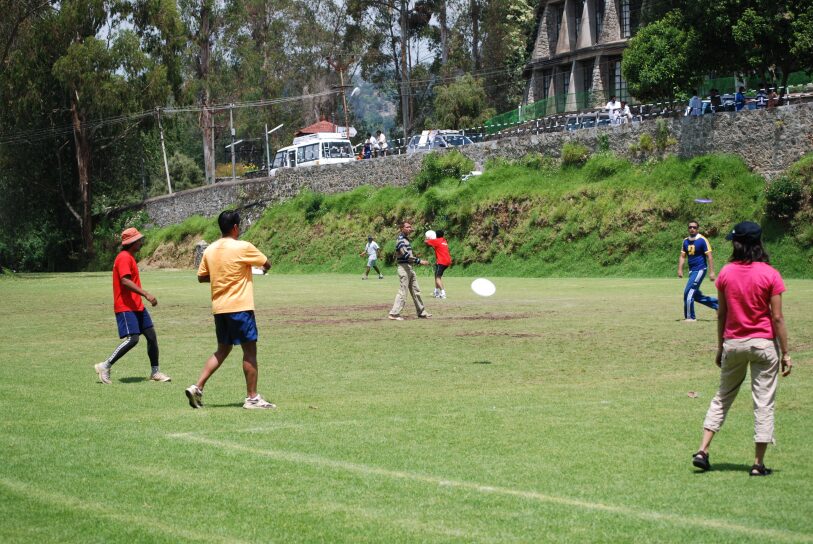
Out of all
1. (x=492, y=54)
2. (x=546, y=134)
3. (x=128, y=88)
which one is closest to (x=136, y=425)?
(x=546, y=134)

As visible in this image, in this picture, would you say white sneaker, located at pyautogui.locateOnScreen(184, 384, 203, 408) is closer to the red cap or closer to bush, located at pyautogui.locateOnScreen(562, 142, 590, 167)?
the red cap

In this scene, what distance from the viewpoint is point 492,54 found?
266ft

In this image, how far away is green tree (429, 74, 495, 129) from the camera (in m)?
73.4

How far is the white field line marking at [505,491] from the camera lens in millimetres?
6652

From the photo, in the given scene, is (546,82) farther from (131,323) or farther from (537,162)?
(131,323)

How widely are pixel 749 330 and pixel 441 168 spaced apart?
47.8 m

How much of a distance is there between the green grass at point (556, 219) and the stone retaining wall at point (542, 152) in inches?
27.6

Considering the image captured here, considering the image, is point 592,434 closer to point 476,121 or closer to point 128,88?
point 128,88

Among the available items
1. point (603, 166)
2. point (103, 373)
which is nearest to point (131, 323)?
point (103, 373)

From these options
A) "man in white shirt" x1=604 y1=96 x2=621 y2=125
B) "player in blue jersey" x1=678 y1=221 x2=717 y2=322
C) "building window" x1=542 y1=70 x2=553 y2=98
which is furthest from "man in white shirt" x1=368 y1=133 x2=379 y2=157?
"player in blue jersey" x1=678 y1=221 x2=717 y2=322

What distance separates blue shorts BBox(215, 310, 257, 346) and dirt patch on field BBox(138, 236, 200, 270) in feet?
180

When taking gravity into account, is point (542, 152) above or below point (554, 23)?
Answer: below

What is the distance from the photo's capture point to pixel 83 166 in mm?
68750

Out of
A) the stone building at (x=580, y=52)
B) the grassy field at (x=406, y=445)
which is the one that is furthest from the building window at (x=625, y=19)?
the grassy field at (x=406, y=445)
